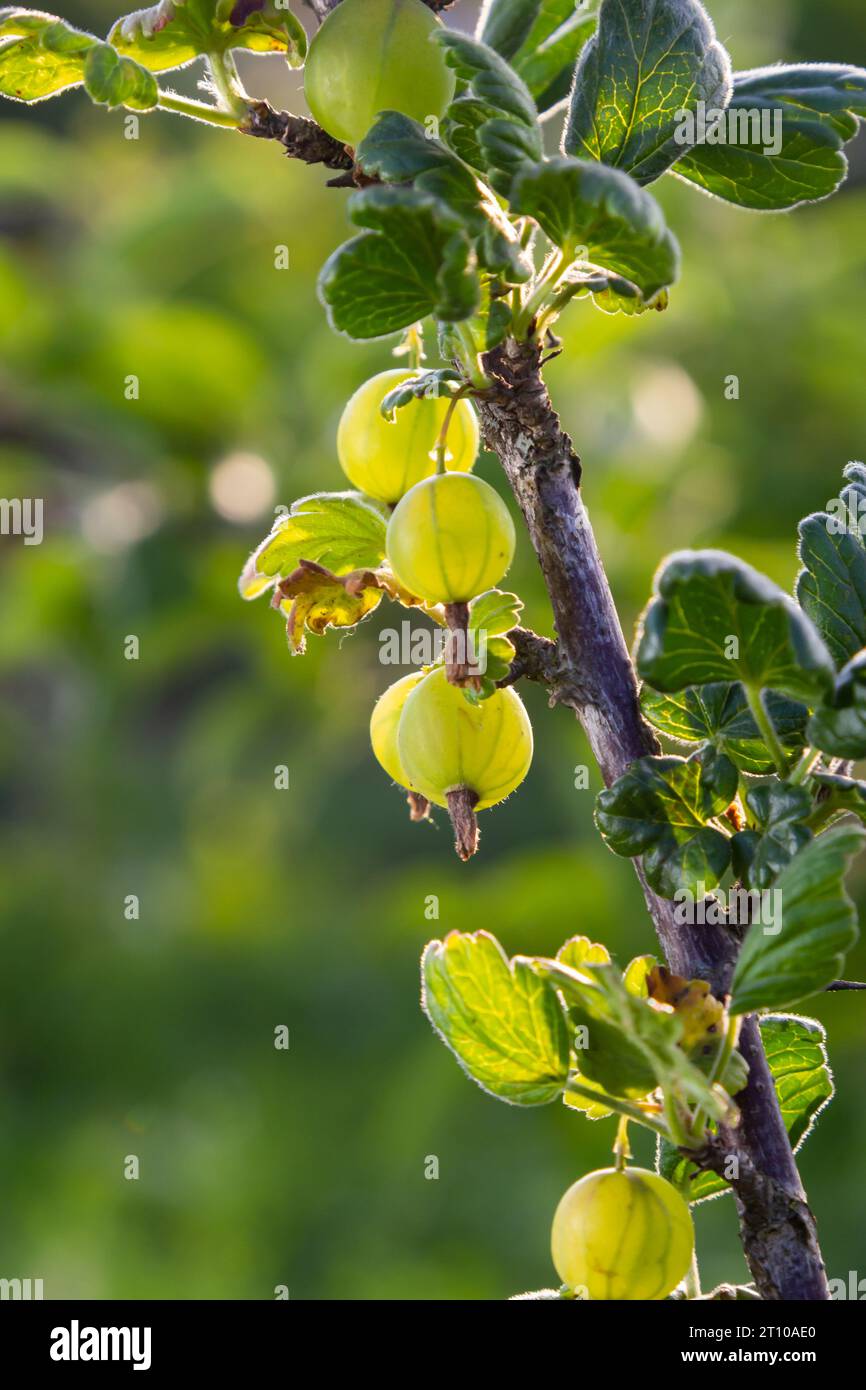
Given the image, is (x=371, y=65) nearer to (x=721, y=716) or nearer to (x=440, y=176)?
(x=440, y=176)

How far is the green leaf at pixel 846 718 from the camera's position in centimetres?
30

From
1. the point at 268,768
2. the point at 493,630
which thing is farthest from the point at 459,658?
the point at 268,768

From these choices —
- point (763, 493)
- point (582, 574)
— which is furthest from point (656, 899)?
point (763, 493)

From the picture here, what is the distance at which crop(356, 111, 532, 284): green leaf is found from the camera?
0.97 ft

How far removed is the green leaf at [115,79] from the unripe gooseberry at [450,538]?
0.42ft

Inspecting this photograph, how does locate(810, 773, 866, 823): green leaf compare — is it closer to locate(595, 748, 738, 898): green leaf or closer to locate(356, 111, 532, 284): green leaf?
locate(595, 748, 738, 898): green leaf

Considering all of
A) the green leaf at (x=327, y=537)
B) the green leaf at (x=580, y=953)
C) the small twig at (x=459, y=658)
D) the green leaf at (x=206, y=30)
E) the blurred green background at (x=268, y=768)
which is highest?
the blurred green background at (x=268, y=768)

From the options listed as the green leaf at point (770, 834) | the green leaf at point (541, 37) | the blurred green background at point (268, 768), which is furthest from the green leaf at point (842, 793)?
the blurred green background at point (268, 768)

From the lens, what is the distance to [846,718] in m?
0.30

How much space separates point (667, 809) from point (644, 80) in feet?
0.60

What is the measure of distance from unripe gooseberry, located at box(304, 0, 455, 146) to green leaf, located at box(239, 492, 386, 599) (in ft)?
0.34

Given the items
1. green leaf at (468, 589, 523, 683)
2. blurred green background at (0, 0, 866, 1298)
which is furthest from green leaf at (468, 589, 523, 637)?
blurred green background at (0, 0, 866, 1298)

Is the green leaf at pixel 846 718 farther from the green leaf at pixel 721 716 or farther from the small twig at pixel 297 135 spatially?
the small twig at pixel 297 135

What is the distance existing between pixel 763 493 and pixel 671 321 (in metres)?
0.40
